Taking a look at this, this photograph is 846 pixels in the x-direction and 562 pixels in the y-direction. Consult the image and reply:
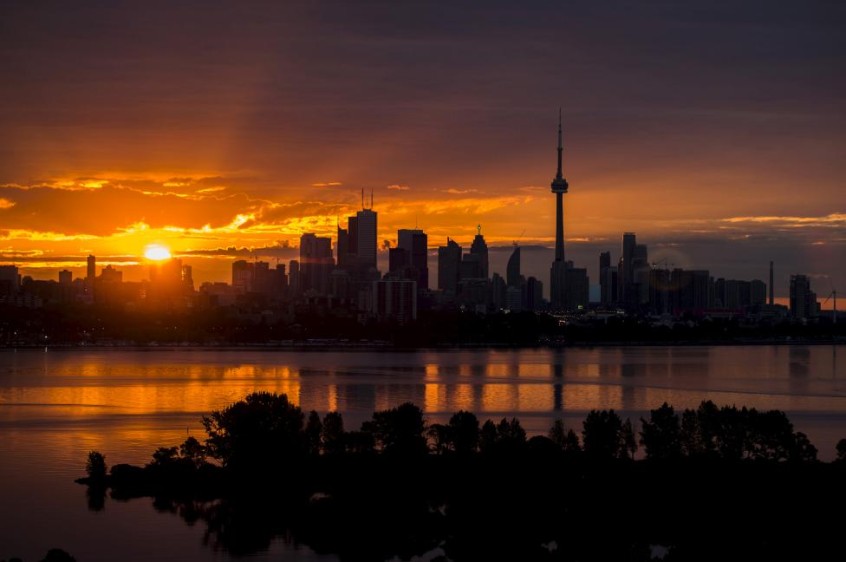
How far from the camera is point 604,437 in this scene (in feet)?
56.2

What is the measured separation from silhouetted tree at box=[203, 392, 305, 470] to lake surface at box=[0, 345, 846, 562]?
5.79 ft

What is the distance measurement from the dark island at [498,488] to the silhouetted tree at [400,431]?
29 mm

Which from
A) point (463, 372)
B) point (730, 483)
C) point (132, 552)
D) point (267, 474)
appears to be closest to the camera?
point (132, 552)

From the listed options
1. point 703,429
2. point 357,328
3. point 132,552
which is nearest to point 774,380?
point 703,429

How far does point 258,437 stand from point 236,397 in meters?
12.8

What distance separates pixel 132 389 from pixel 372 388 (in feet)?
21.1

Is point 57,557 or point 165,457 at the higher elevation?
point 165,457

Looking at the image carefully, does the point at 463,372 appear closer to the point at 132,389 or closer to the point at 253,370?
the point at 253,370

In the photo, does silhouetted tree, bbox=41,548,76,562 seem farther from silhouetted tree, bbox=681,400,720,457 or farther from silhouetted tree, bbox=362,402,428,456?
silhouetted tree, bbox=681,400,720,457

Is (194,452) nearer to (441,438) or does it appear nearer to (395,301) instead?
(441,438)

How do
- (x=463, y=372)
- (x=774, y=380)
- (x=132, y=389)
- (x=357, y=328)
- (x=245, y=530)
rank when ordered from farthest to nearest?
(x=357, y=328) → (x=463, y=372) → (x=774, y=380) → (x=132, y=389) → (x=245, y=530)

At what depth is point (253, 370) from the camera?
139ft

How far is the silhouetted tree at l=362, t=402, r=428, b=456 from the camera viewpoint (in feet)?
55.7

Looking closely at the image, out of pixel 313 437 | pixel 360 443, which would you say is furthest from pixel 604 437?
pixel 313 437
